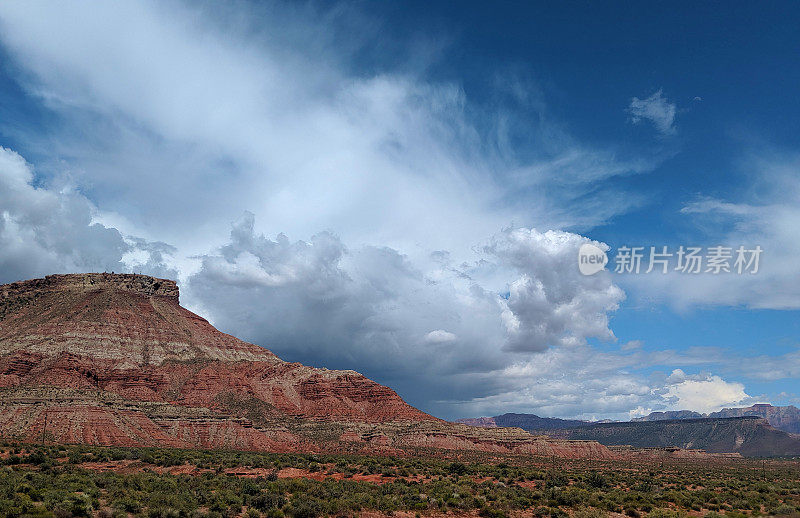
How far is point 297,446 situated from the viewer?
95.5 m

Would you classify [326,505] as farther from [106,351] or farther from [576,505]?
[106,351]

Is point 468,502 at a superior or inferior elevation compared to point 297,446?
superior

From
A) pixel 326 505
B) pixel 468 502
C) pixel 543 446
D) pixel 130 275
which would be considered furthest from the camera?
pixel 130 275

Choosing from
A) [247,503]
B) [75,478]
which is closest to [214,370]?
[75,478]

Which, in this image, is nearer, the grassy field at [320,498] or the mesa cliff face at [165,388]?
the grassy field at [320,498]

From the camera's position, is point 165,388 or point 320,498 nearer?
point 320,498

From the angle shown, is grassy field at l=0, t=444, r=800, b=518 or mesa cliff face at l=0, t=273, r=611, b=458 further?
mesa cliff face at l=0, t=273, r=611, b=458

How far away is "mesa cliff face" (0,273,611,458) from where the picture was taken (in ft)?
276

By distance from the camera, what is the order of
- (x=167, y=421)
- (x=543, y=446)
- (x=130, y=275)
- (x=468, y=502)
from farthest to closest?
(x=130, y=275) < (x=543, y=446) < (x=167, y=421) < (x=468, y=502)

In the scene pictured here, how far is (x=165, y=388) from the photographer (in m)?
115

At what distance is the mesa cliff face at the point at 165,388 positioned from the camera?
8406 cm

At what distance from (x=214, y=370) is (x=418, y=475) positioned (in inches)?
3635

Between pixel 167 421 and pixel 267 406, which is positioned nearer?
pixel 167 421

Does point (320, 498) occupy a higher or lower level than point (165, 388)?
higher
